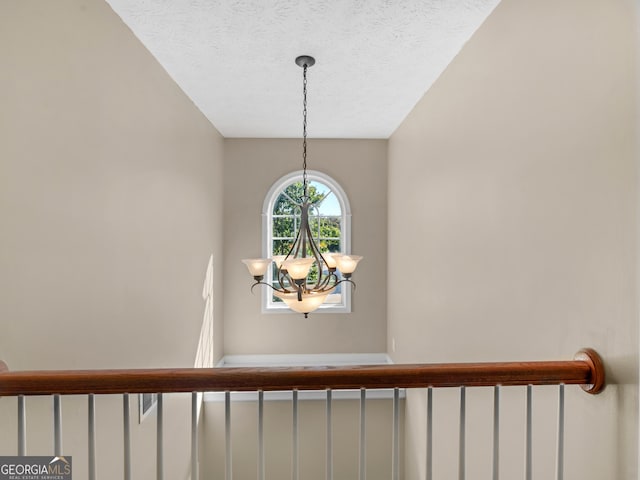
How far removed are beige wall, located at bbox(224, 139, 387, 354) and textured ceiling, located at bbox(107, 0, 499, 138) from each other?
3.14 feet

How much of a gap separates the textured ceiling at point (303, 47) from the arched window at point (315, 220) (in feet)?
3.74

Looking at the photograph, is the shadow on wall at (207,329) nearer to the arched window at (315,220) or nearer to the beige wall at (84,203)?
the beige wall at (84,203)

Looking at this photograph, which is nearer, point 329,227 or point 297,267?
point 297,267

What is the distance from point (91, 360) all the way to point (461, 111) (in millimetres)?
2378

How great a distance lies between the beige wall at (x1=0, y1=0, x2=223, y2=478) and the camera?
4.10 ft

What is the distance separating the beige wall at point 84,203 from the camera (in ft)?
4.10

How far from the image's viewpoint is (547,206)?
1.37 metres

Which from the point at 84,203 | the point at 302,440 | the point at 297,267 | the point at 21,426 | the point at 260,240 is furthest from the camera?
the point at 260,240

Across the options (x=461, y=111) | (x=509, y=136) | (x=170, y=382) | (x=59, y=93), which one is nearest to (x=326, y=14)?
(x=461, y=111)

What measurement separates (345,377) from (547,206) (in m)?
1.00

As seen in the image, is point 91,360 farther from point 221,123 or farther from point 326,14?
point 221,123

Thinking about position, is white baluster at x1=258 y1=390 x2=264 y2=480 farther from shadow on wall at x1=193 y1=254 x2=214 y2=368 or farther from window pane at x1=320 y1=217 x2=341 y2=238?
window pane at x1=320 y1=217 x2=341 y2=238

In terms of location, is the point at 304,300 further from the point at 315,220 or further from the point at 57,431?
the point at 315,220

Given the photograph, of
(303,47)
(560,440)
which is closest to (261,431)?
(560,440)
